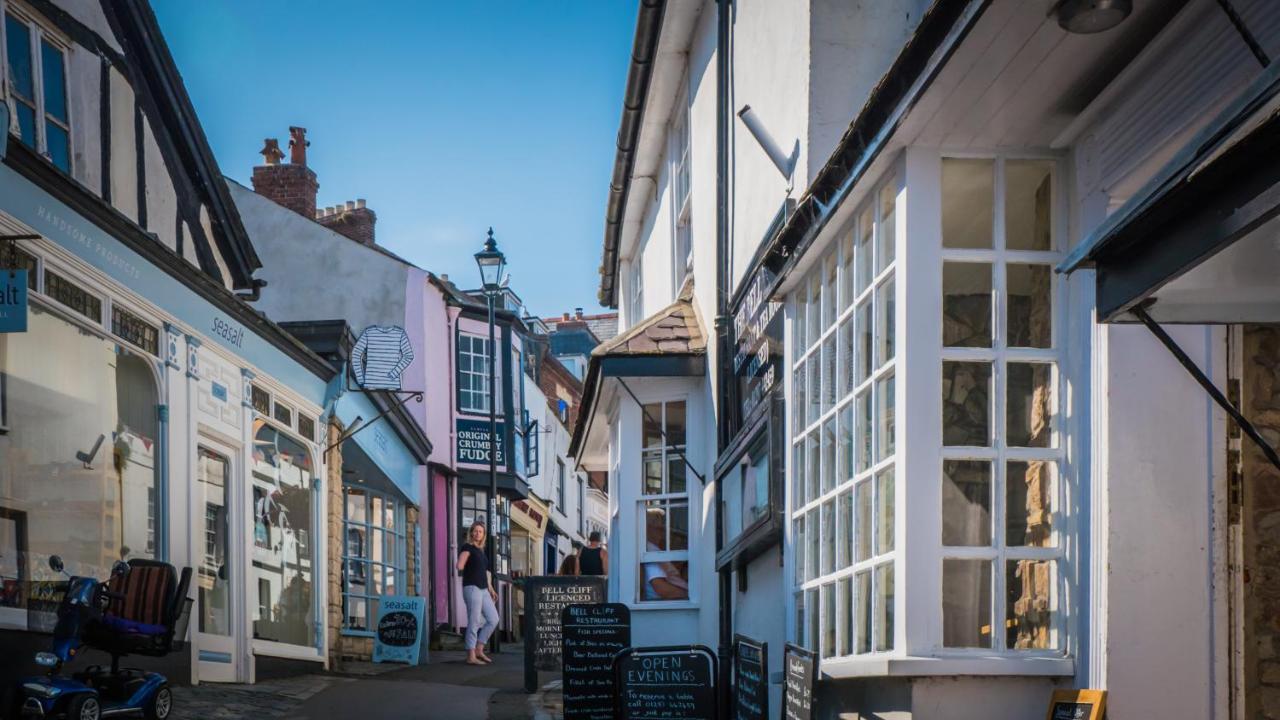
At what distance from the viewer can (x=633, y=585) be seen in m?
13.7

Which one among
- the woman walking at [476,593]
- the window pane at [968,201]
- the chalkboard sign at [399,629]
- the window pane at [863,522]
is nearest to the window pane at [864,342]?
the window pane at [863,522]

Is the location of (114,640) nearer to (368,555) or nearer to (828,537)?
(828,537)

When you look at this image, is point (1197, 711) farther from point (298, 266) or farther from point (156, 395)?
point (298, 266)

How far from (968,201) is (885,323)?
0.59 metres

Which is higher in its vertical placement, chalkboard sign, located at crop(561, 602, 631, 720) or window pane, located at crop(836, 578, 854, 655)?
window pane, located at crop(836, 578, 854, 655)

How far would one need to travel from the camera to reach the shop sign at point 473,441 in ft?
98.4

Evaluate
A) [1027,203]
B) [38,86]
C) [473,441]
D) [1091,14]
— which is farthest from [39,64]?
[473,441]

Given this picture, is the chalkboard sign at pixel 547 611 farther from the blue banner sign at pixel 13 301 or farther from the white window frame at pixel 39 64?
the blue banner sign at pixel 13 301

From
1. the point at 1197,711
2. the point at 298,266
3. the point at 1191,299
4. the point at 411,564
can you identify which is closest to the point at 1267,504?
the point at 1197,711

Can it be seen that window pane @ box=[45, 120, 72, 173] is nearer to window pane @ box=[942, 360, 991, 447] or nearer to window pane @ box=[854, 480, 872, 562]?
window pane @ box=[854, 480, 872, 562]

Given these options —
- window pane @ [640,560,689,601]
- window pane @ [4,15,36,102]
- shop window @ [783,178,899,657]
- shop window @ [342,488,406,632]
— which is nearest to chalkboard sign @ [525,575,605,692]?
window pane @ [640,560,689,601]

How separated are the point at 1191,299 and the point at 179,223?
13573mm

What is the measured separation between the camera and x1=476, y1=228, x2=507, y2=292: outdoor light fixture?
24.2 metres

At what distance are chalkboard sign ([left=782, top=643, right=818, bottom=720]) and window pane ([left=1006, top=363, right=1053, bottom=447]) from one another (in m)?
1.63
